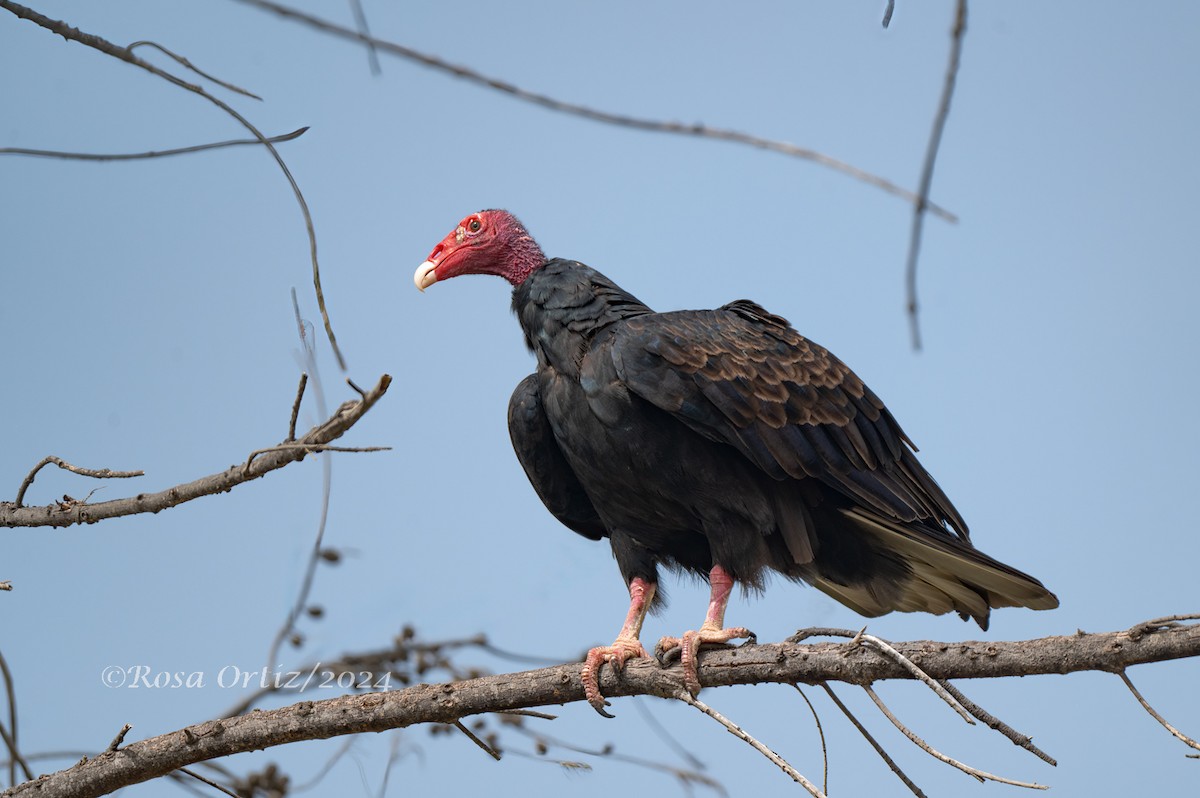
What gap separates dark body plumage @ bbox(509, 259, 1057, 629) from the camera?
11.8 ft

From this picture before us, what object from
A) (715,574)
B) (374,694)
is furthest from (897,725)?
(374,694)

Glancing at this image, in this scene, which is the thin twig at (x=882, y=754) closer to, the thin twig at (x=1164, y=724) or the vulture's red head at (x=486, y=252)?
the thin twig at (x=1164, y=724)

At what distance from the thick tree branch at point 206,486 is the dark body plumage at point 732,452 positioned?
49.4 inches

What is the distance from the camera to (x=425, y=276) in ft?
14.7

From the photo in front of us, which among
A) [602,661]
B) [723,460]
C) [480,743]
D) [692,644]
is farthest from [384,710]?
[723,460]

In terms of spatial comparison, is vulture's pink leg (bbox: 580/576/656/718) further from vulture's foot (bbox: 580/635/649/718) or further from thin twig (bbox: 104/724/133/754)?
thin twig (bbox: 104/724/133/754)

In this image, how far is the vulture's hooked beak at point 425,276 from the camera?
14.7ft

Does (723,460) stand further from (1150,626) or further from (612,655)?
(1150,626)

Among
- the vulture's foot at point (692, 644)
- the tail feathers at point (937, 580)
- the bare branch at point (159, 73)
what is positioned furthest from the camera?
the tail feathers at point (937, 580)

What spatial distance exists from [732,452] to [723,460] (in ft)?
0.14

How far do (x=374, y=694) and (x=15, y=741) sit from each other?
89 centimetres

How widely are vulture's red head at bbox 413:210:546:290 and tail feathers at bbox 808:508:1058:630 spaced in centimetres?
147

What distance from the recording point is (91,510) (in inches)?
115

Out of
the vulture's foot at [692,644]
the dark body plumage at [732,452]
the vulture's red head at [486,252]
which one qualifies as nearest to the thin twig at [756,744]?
the vulture's foot at [692,644]
